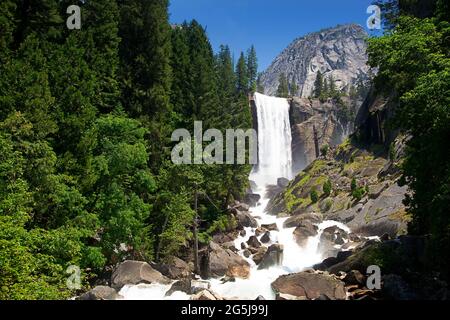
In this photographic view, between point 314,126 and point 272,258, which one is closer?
point 272,258

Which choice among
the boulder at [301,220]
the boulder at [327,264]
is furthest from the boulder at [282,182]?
the boulder at [327,264]

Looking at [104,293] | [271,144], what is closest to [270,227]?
[104,293]

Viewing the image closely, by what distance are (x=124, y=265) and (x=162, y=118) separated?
1151 centimetres

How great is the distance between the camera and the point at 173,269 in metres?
25.1

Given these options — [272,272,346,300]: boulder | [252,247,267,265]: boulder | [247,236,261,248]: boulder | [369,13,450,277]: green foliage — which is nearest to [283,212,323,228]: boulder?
[247,236,261,248]: boulder

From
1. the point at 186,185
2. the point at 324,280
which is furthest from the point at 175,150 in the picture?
the point at 324,280

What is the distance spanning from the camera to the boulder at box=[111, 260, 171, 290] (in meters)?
20.8

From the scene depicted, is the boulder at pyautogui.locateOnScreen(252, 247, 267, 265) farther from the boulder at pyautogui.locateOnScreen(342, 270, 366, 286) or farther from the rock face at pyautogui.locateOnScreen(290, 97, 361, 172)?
the rock face at pyautogui.locateOnScreen(290, 97, 361, 172)

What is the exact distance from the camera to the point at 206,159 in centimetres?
3072

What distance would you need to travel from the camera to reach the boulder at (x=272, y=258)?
31.1 m

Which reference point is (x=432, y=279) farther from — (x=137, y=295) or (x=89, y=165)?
(x=89, y=165)

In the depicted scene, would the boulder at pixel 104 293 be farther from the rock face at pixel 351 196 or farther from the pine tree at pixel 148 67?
the rock face at pixel 351 196

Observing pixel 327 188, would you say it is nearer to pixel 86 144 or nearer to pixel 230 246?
pixel 230 246

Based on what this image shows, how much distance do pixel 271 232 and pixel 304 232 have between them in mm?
3989
